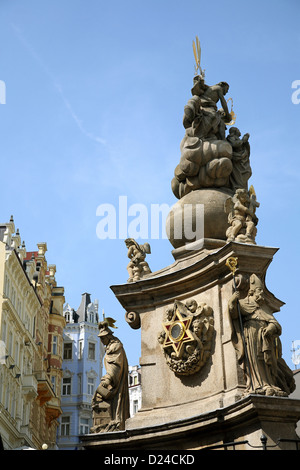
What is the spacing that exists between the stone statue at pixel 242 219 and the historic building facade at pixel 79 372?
54.8m

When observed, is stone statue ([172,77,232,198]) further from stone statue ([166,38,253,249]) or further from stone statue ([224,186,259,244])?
stone statue ([224,186,259,244])

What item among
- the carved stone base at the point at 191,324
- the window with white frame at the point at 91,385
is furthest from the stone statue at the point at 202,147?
the window with white frame at the point at 91,385

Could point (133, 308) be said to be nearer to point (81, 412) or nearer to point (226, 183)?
point (226, 183)

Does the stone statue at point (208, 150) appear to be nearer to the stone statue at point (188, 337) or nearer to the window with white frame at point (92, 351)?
the stone statue at point (188, 337)

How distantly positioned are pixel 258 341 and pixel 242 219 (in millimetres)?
2067

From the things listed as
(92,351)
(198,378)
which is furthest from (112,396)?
(92,351)

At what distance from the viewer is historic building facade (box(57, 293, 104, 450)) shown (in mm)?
66500

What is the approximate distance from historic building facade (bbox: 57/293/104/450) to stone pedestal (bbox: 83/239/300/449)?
53560 mm

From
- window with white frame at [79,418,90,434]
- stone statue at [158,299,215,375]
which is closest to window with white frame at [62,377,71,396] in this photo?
window with white frame at [79,418,90,434]

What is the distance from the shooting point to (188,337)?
1062cm

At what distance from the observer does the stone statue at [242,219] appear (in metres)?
10.7
